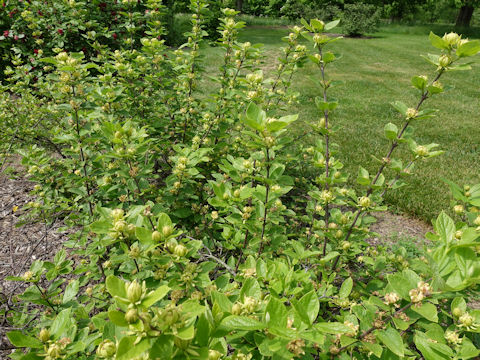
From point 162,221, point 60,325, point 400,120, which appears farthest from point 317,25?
point 400,120

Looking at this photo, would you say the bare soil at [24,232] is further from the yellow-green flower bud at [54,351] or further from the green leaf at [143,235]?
the green leaf at [143,235]

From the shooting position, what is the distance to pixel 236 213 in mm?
1805

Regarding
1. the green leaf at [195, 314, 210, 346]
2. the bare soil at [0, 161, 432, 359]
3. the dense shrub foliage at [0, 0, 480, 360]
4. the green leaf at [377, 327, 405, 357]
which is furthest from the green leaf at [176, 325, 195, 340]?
the bare soil at [0, 161, 432, 359]

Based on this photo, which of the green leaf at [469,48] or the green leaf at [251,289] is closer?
the green leaf at [251,289]

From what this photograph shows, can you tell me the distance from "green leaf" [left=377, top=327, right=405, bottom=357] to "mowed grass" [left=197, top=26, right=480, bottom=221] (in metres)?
1.16

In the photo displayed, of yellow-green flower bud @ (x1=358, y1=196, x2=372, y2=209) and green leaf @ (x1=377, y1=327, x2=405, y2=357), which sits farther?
yellow-green flower bud @ (x1=358, y1=196, x2=372, y2=209)

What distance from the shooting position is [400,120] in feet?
23.2

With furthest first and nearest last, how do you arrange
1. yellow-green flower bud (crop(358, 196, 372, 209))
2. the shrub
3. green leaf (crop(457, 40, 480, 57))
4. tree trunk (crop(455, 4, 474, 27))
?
tree trunk (crop(455, 4, 474, 27)) < the shrub < yellow-green flower bud (crop(358, 196, 372, 209)) < green leaf (crop(457, 40, 480, 57))

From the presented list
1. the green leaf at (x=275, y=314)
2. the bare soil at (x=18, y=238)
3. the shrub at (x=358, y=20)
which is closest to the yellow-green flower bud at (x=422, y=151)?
the green leaf at (x=275, y=314)

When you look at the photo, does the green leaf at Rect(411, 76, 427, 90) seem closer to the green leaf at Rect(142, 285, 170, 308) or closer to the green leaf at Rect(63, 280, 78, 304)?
the green leaf at Rect(142, 285, 170, 308)

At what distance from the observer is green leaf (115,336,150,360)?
0.69 metres

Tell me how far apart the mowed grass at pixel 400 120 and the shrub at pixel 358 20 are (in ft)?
31.8

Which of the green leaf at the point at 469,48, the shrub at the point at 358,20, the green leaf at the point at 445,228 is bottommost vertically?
the green leaf at the point at 445,228

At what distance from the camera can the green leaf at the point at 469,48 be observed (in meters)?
1.24
